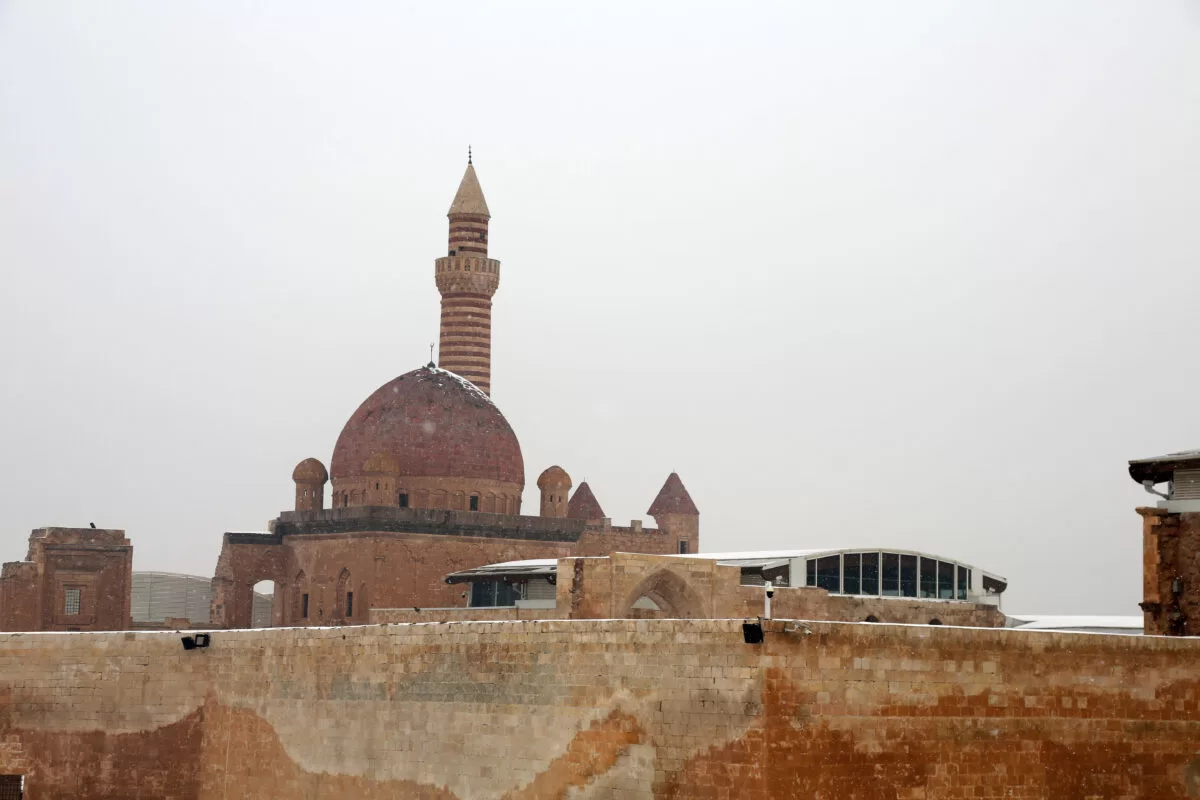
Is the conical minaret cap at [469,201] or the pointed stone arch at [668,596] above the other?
the conical minaret cap at [469,201]

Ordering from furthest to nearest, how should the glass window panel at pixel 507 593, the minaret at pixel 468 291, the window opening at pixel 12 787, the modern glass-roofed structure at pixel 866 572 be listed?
1. the minaret at pixel 468 291
2. the glass window panel at pixel 507 593
3. the modern glass-roofed structure at pixel 866 572
4. the window opening at pixel 12 787

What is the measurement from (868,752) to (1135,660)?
3.78m

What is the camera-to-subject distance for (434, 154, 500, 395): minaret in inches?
2067

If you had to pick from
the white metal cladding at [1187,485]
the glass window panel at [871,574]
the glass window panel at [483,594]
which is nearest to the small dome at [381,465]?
the glass window panel at [483,594]

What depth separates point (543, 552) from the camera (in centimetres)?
4625

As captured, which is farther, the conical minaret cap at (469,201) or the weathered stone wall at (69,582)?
the conical minaret cap at (469,201)

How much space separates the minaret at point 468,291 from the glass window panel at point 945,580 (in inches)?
800

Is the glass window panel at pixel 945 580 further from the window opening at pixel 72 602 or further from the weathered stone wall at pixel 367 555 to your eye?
the window opening at pixel 72 602

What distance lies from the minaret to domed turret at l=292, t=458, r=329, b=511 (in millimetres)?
6868

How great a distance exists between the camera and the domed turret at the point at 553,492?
48.2m

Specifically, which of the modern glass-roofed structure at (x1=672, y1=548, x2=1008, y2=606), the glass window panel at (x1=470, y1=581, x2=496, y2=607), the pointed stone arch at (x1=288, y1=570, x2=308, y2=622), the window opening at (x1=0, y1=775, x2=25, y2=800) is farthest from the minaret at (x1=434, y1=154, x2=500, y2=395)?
the window opening at (x1=0, y1=775, x2=25, y2=800)

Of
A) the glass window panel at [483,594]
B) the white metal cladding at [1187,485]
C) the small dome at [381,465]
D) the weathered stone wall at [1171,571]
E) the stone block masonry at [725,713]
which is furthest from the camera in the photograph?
the small dome at [381,465]

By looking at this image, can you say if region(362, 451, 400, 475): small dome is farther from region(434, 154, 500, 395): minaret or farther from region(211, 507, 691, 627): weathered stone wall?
region(434, 154, 500, 395): minaret

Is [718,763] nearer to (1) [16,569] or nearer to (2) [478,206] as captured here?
(1) [16,569]
